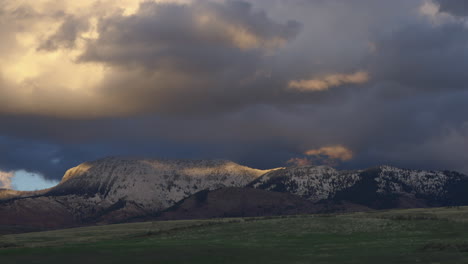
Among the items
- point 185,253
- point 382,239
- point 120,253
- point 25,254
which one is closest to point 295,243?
point 382,239

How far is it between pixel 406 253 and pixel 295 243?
26505mm

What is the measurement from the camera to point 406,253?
69.4 m

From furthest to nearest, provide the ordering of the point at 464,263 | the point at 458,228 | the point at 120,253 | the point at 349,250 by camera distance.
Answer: the point at 458,228
the point at 120,253
the point at 349,250
the point at 464,263

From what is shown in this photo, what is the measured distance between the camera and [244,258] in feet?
238

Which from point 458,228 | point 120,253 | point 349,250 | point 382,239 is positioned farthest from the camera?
point 458,228

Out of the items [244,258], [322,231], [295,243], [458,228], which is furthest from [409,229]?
[244,258]

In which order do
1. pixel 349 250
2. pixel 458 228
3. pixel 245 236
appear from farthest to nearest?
pixel 245 236
pixel 458 228
pixel 349 250

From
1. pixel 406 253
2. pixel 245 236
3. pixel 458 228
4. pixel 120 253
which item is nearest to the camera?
pixel 406 253

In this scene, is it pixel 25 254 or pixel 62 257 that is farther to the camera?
pixel 25 254

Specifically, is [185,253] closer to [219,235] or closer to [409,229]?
[219,235]

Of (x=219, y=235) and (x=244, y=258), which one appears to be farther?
(x=219, y=235)

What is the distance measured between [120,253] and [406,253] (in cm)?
4068

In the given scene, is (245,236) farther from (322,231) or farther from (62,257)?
(62,257)

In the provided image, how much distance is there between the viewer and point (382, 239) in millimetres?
91812
